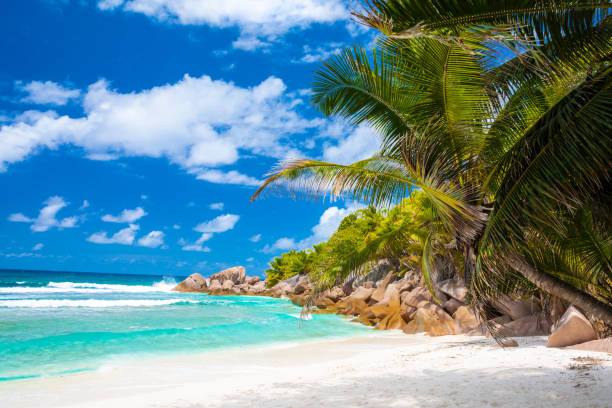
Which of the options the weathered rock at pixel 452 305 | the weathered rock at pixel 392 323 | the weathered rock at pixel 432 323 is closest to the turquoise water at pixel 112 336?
the weathered rock at pixel 392 323

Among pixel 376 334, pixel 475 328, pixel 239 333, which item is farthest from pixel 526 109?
pixel 239 333

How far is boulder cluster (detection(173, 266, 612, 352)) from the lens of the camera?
7.80 meters

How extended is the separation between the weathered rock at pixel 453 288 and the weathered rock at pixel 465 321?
143 cm

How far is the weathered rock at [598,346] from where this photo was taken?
6996mm

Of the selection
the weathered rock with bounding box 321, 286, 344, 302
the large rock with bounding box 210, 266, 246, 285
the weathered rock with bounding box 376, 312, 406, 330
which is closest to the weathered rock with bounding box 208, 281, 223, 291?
the large rock with bounding box 210, 266, 246, 285

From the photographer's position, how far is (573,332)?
774 centimetres

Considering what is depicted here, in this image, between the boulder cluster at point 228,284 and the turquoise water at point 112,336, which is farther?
the boulder cluster at point 228,284

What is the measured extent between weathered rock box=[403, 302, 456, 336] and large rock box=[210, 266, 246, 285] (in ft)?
143

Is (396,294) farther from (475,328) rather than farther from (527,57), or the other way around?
(527,57)

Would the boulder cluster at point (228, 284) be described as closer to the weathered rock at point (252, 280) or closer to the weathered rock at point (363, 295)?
the weathered rock at point (252, 280)

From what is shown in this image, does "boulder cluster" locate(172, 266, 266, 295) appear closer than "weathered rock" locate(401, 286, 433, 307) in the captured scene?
No

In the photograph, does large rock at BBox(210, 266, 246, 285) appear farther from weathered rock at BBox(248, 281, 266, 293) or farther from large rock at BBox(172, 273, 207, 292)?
weathered rock at BBox(248, 281, 266, 293)

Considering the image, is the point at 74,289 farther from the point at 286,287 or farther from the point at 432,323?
the point at 432,323

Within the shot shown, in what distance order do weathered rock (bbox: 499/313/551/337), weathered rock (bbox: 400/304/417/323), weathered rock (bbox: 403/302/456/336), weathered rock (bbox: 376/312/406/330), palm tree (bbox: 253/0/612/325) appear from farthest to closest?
weathered rock (bbox: 400/304/417/323) → weathered rock (bbox: 376/312/406/330) → weathered rock (bbox: 403/302/456/336) → weathered rock (bbox: 499/313/551/337) → palm tree (bbox: 253/0/612/325)
